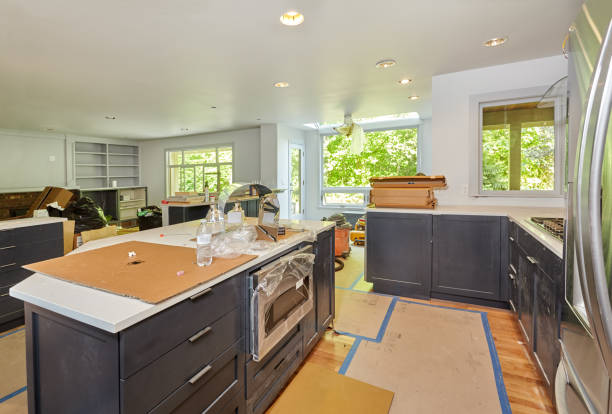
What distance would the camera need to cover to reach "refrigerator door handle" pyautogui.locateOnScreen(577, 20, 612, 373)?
49 centimetres

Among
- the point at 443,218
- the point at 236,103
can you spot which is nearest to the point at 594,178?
the point at 443,218

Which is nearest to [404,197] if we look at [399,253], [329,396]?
[399,253]

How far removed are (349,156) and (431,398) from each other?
6156mm

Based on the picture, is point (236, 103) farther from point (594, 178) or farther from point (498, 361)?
point (594, 178)

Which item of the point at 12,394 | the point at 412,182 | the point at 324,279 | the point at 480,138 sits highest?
the point at 480,138

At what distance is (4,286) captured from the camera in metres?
2.54

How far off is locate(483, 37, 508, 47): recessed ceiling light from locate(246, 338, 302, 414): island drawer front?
306 cm

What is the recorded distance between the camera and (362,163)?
7258mm

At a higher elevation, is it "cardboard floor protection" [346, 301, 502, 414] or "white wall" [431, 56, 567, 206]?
"white wall" [431, 56, 567, 206]

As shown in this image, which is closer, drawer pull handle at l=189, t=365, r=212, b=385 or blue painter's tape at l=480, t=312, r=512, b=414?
drawer pull handle at l=189, t=365, r=212, b=385

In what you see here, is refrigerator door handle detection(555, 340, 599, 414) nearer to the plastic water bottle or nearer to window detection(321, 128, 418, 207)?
the plastic water bottle

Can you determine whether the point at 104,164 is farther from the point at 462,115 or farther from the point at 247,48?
the point at 462,115

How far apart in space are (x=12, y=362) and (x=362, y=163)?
6.51 metres

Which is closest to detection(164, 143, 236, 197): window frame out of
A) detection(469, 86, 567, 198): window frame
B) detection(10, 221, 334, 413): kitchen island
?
detection(469, 86, 567, 198): window frame
